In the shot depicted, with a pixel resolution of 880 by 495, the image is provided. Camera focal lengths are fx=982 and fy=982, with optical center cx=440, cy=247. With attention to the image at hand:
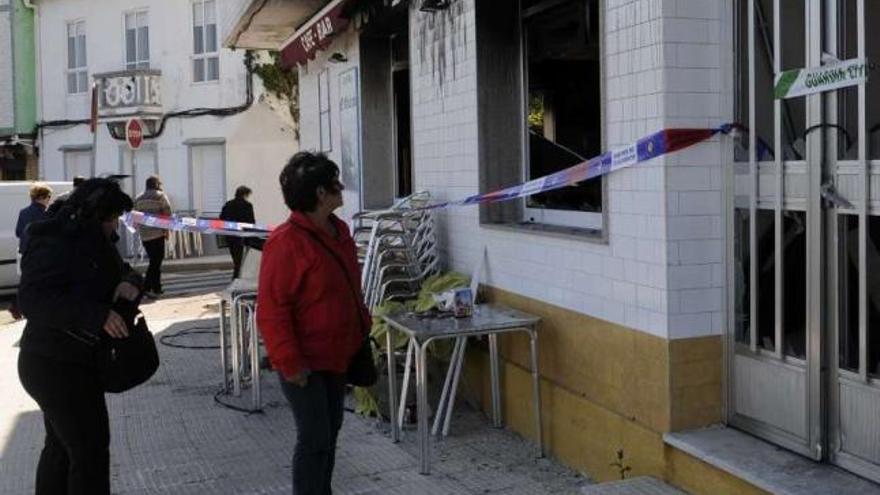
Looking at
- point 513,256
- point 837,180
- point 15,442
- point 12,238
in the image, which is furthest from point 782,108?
point 12,238

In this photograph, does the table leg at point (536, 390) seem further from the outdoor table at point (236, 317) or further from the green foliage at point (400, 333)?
the outdoor table at point (236, 317)

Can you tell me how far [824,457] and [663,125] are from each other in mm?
1546

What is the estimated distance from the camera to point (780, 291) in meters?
4.11

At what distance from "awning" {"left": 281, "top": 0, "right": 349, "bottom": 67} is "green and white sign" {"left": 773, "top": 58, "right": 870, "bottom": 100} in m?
5.39

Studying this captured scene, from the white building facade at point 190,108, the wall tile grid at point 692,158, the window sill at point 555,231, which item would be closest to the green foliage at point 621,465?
the wall tile grid at point 692,158

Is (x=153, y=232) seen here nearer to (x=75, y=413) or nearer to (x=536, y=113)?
(x=536, y=113)

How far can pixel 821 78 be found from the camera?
3.79 metres

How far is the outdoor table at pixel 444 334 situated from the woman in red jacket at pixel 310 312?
0.96 metres

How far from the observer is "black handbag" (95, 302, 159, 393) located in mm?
4328

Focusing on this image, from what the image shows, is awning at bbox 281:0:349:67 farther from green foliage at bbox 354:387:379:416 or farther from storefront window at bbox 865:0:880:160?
storefront window at bbox 865:0:880:160

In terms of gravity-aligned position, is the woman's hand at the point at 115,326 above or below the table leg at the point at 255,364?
above

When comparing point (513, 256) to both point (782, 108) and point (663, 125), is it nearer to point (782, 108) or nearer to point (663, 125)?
point (663, 125)

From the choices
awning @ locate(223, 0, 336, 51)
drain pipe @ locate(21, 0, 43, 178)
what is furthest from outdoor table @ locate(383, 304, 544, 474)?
drain pipe @ locate(21, 0, 43, 178)

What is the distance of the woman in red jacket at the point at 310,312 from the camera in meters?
4.15
